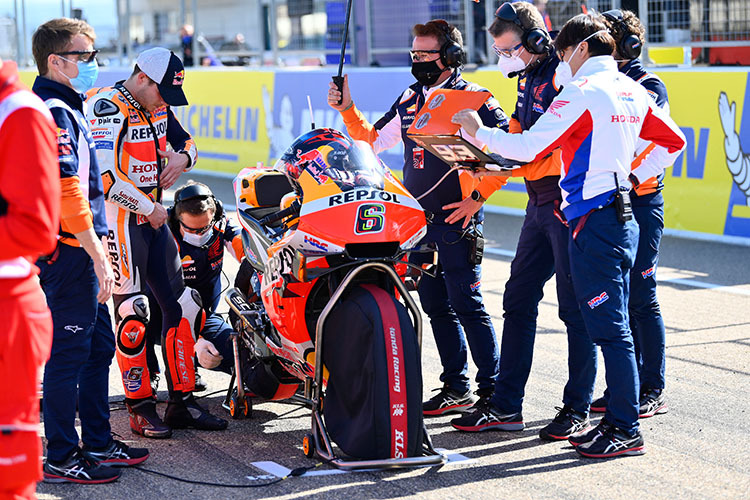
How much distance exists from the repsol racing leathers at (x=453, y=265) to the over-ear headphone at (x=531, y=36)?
13.2 inches

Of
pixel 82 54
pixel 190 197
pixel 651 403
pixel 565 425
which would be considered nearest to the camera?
pixel 82 54

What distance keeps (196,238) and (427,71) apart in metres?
1.61

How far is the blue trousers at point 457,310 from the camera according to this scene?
5.55 meters

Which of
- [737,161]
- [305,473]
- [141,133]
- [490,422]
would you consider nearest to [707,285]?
[737,161]

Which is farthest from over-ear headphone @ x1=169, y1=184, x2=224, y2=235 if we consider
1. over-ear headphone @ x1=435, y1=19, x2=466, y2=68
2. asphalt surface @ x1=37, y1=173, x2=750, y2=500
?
over-ear headphone @ x1=435, y1=19, x2=466, y2=68

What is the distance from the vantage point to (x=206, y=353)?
5.61 meters

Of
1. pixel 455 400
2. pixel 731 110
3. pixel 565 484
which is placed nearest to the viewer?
pixel 565 484

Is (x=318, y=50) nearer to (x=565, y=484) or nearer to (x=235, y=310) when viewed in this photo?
(x=235, y=310)

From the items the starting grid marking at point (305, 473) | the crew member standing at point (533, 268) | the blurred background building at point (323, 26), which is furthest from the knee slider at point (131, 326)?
the blurred background building at point (323, 26)

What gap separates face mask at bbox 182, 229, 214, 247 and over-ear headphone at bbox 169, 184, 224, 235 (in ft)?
0.26

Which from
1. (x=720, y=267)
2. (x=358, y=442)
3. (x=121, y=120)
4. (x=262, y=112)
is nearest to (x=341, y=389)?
(x=358, y=442)

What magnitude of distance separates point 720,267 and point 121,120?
5.73 meters

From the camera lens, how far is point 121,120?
529cm

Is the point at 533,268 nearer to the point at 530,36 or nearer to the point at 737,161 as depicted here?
the point at 530,36
